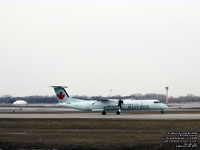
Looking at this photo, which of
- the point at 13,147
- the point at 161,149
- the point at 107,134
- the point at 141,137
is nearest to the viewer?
the point at 161,149

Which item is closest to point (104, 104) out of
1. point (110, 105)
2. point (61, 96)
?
point (110, 105)

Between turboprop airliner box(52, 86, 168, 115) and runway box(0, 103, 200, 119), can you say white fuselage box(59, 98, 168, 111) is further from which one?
runway box(0, 103, 200, 119)

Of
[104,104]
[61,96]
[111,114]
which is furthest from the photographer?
[104,104]

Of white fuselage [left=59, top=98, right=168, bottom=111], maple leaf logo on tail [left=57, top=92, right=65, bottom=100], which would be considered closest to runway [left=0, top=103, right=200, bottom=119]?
white fuselage [left=59, top=98, right=168, bottom=111]

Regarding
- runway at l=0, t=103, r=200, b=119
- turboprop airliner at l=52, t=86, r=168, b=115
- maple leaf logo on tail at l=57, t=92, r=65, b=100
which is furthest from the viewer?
maple leaf logo on tail at l=57, t=92, r=65, b=100

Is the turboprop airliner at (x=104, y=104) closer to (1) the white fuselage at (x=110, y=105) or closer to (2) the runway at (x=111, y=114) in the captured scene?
(1) the white fuselage at (x=110, y=105)

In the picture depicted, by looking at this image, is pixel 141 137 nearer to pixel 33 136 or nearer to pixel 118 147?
pixel 118 147

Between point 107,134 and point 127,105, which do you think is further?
point 127,105

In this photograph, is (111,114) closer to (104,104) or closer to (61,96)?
(104,104)

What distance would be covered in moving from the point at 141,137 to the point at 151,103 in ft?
140

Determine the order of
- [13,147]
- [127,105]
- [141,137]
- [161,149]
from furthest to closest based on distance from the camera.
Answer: [127,105] → [141,137] → [13,147] → [161,149]

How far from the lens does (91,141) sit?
30984 mm

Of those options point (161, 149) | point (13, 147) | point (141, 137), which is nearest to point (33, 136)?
point (13, 147)

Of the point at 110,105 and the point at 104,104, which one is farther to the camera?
the point at 104,104
